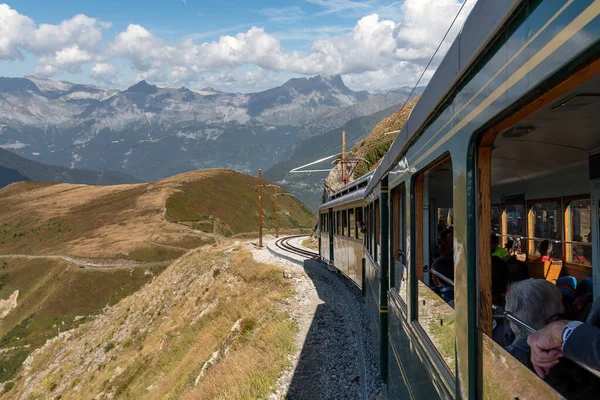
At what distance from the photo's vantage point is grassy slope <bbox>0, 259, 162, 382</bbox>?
190 feet

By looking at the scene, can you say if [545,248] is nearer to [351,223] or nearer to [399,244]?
[399,244]

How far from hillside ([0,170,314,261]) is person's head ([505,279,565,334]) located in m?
84.1

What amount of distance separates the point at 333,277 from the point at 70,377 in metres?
19.3

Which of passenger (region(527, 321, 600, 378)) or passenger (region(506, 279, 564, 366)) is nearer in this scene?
passenger (region(527, 321, 600, 378))

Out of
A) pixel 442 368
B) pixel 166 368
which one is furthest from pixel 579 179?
pixel 166 368

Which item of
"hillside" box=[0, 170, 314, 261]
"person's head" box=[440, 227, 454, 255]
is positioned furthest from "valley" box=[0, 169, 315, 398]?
"person's head" box=[440, 227, 454, 255]

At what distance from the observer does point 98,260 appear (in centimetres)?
8169

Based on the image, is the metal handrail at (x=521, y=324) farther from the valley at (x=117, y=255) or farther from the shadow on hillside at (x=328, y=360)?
the valley at (x=117, y=255)

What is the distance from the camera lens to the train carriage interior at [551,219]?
7.68 ft

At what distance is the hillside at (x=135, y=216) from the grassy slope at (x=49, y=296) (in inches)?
275

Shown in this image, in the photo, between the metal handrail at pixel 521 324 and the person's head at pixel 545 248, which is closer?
the metal handrail at pixel 521 324

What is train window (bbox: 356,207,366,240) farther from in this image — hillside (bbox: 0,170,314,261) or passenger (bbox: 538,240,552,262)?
hillside (bbox: 0,170,314,261)

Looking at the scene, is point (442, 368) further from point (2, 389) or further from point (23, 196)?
point (23, 196)

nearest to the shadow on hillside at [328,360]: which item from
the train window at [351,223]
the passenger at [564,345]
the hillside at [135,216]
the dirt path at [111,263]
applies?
the train window at [351,223]
